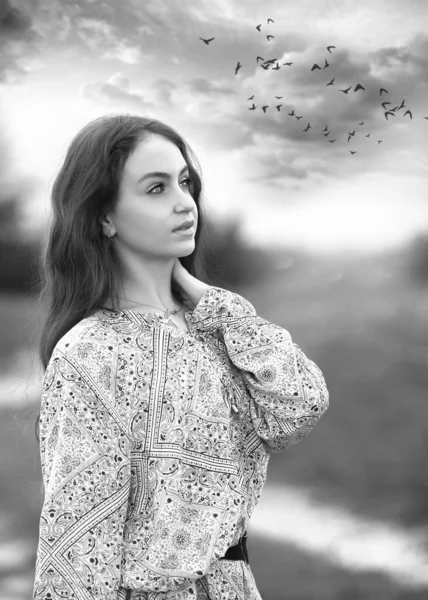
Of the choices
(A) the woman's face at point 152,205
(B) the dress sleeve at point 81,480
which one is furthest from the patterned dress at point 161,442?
(A) the woman's face at point 152,205

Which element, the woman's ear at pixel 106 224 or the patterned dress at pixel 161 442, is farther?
the woman's ear at pixel 106 224

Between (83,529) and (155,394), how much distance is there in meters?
0.29

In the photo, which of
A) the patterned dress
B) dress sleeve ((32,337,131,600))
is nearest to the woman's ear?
the patterned dress

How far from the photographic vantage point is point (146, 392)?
1.68 m

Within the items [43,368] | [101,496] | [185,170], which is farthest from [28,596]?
[185,170]

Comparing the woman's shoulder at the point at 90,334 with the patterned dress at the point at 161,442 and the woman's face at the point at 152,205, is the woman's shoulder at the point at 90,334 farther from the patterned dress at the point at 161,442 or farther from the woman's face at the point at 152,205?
the woman's face at the point at 152,205

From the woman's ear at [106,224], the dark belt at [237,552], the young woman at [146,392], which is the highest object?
the woman's ear at [106,224]

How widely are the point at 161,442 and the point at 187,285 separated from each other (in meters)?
0.38

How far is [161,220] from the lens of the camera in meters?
1.73

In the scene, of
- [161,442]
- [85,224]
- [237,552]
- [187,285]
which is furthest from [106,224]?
[237,552]

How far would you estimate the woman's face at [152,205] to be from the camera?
1.73 m

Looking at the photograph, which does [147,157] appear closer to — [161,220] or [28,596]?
[161,220]

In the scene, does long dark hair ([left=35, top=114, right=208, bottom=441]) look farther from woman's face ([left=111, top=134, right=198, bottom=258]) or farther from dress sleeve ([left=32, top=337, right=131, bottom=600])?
dress sleeve ([left=32, top=337, right=131, bottom=600])

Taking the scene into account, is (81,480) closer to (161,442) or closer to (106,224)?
(161,442)
